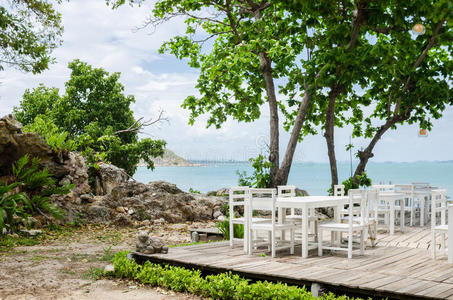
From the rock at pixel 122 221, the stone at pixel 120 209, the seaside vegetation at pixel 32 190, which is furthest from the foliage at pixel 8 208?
the stone at pixel 120 209

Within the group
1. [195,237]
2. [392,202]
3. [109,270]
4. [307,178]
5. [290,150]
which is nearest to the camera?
[109,270]

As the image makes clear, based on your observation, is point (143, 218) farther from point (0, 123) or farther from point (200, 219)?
point (0, 123)

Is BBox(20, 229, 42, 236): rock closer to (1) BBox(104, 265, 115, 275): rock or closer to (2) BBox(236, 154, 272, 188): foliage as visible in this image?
(1) BBox(104, 265, 115, 275): rock

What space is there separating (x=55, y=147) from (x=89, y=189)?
67.3 inches

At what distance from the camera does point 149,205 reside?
1299 cm

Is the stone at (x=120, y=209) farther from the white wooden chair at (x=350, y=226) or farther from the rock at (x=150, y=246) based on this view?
the white wooden chair at (x=350, y=226)

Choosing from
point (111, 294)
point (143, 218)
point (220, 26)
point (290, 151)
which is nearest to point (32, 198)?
point (143, 218)

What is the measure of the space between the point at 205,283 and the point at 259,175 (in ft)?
26.1

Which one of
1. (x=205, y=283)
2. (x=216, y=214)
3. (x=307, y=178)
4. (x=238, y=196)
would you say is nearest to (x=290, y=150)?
(x=216, y=214)

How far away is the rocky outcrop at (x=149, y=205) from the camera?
12.3 metres

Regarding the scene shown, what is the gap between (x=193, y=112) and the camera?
1548 cm

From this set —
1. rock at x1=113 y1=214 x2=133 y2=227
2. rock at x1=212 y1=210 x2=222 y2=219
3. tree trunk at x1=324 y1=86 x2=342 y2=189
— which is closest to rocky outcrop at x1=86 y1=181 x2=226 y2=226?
rock at x1=113 y1=214 x2=133 y2=227

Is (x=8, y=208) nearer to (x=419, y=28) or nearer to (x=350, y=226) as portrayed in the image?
(x=350, y=226)

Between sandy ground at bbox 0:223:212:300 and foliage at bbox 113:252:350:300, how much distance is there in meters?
0.14
